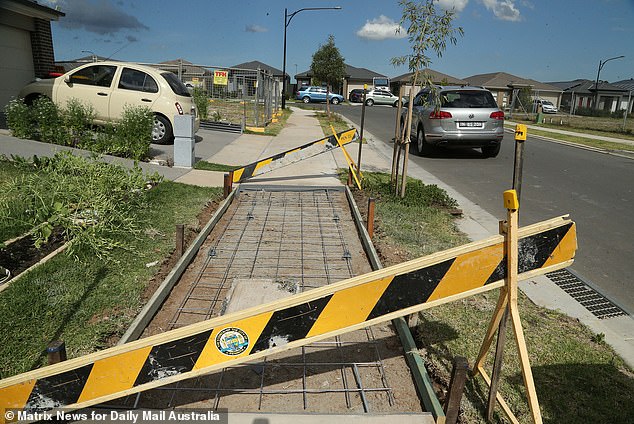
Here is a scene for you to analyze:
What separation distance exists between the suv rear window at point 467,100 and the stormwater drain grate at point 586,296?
774cm

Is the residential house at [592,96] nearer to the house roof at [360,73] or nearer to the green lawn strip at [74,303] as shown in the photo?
the house roof at [360,73]

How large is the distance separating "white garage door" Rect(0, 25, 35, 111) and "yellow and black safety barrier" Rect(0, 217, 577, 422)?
492 inches

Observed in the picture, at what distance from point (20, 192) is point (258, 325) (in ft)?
14.0

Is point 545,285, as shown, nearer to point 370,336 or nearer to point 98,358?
point 370,336

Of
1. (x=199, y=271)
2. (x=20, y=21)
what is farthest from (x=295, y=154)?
(x=20, y=21)

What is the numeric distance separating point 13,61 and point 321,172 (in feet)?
30.3

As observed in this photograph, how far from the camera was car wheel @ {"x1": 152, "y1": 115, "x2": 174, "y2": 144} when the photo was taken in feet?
37.6

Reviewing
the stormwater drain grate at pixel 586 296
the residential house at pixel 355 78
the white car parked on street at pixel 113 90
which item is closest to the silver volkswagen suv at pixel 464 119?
the white car parked on street at pixel 113 90

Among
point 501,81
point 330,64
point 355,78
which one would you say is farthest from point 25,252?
point 355,78

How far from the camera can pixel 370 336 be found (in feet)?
→ 11.3

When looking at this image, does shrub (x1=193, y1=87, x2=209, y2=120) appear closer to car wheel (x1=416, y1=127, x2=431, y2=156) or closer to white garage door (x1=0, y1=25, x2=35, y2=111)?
white garage door (x1=0, y1=25, x2=35, y2=111)

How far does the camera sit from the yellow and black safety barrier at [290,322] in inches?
85.7

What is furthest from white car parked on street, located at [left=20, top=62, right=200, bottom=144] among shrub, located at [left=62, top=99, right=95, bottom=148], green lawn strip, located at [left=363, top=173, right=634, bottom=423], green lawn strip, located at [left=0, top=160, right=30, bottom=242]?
green lawn strip, located at [left=363, top=173, right=634, bottom=423]

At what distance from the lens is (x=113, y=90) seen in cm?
1112
